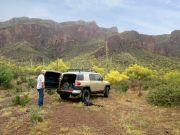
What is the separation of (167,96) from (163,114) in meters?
3.15

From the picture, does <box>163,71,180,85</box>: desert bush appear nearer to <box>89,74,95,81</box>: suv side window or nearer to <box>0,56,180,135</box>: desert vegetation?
<box>0,56,180,135</box>: desert vegetation

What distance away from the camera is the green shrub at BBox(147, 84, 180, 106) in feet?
70.5

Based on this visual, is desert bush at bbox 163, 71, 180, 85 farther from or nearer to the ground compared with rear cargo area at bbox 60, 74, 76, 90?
nearer to the ground

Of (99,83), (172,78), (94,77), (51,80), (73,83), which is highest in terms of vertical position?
(94,77)

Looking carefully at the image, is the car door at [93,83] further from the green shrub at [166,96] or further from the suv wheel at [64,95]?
the green shrub at [166,96]

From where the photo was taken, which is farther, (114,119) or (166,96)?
(166,96)

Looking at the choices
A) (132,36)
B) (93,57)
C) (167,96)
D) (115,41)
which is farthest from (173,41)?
(167,96)

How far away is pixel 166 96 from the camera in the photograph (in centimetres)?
2166

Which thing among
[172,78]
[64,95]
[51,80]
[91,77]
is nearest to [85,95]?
[91,77]

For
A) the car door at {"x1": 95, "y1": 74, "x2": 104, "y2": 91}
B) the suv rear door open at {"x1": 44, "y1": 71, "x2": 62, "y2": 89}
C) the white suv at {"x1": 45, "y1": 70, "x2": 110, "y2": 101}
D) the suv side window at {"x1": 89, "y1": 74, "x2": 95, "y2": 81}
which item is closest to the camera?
the white suv at {"x1": 45, "y1": 70, "x2": 110, "y2": 101}

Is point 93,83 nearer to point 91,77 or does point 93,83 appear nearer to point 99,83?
point 91,77

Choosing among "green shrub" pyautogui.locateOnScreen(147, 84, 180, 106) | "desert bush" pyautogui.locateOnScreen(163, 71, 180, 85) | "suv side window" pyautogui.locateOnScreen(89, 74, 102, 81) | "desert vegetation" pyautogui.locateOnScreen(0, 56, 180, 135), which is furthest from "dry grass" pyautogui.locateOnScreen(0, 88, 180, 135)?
"desert bush" pyautogui.locateOnScreen(163, 71, 180, 85)

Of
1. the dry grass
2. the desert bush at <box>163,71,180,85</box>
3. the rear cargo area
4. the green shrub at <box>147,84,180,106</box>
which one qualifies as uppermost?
the rear cargo area

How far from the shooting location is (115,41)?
403 feet
